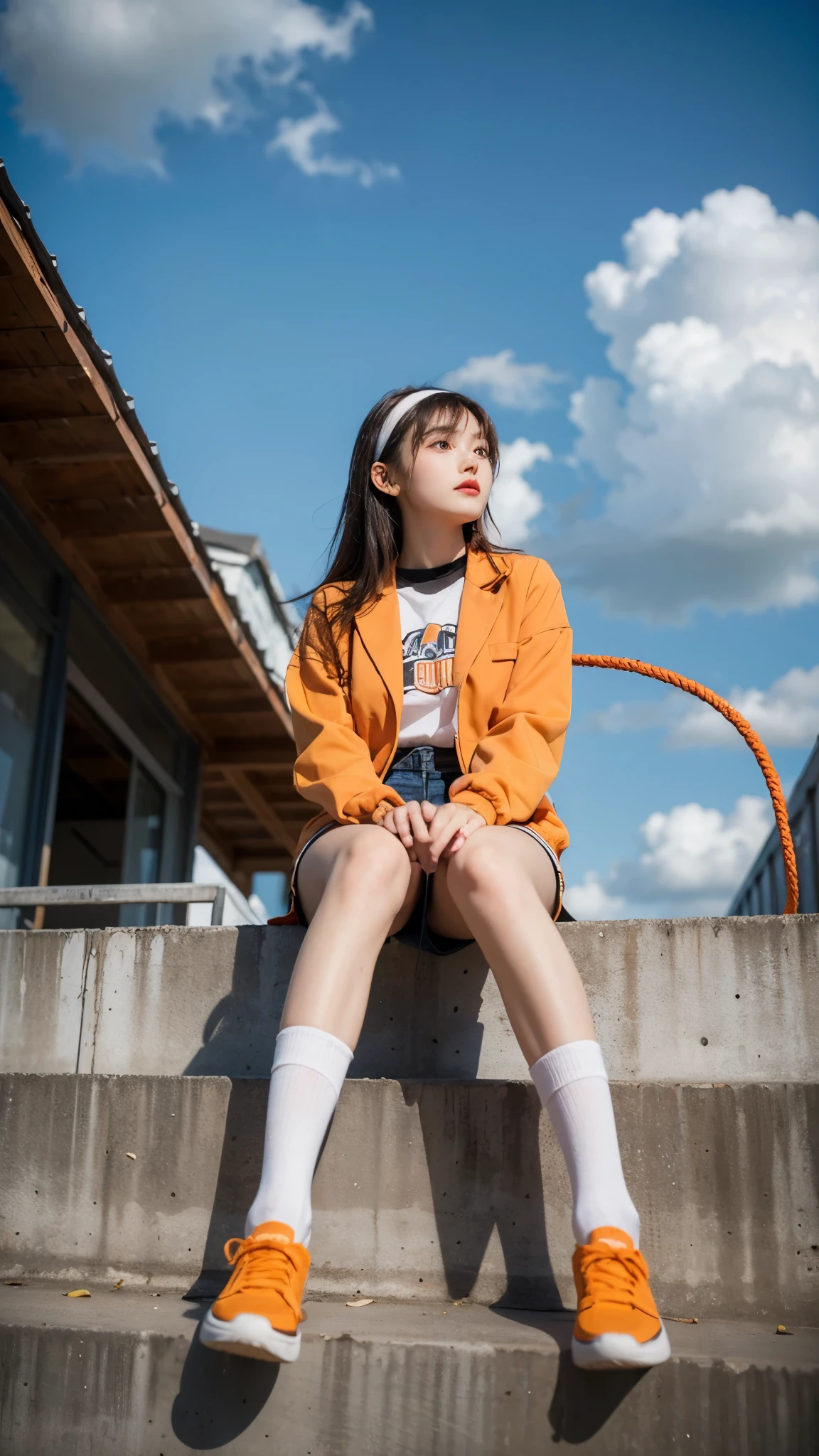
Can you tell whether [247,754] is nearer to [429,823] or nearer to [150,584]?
[150,584]

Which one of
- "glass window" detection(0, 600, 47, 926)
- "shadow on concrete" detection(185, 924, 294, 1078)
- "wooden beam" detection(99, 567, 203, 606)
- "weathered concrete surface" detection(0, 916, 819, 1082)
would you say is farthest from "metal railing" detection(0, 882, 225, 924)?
"wooden beam" detection(99, 567, 203, 606)

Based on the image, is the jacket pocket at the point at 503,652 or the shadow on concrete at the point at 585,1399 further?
the jacket pocket at the point at 503,652

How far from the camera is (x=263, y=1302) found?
1317mm

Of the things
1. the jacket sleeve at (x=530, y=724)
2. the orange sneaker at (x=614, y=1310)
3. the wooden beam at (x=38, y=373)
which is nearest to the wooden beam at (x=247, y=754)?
the wooden beam at (x=38, y=373)

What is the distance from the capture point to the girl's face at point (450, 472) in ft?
7.66

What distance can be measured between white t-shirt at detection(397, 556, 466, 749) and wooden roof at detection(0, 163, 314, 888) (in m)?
1.82

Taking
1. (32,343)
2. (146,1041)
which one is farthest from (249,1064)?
(32,343)

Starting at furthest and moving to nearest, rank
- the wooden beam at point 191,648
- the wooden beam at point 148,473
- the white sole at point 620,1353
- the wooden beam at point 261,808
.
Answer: the wooden beam at point 261,808 → the wooden beam at point 191,648 → the wooden beam at point 148,473 → the white sole at point 620,1353

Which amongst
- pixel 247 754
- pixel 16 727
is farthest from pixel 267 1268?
pixel 247 754

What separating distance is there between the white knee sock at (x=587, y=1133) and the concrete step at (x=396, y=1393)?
0.17 metres

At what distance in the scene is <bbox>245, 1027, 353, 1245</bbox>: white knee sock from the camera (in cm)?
144

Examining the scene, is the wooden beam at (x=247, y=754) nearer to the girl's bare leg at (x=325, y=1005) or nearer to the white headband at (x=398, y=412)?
the white headband at (x=398, y=412)

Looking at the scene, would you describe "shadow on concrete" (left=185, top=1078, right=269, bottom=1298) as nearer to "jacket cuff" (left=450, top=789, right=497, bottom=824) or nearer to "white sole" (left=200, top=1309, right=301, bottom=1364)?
"white sole" (left=200, top=1309, right=301, bottom=1364)

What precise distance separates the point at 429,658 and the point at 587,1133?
112cm
